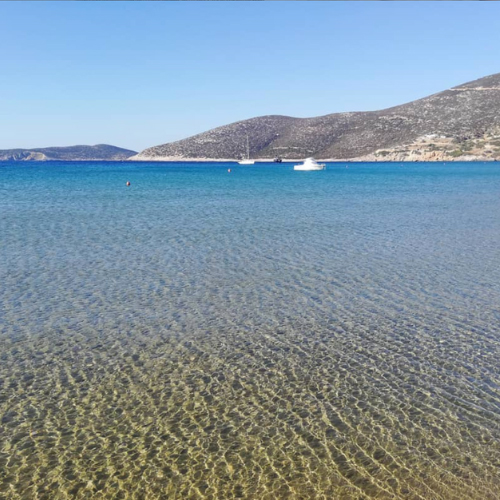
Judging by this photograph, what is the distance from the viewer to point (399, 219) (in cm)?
3000

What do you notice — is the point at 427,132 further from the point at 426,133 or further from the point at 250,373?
the point at 250,373

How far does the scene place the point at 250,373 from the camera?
902cm

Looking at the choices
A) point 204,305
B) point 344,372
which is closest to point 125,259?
point 204,305

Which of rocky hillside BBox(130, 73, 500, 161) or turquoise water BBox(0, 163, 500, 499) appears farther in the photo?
rocky hillside BBox(130, 73, 500, 161)

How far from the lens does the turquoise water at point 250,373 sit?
6.29 m

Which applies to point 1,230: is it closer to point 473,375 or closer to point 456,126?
point 473,375

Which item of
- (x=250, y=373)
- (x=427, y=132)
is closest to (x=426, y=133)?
(x=427, y=132)

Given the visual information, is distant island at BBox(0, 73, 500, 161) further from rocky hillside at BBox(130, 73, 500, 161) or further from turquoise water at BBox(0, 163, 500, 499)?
turquoise water at BBox(0, 163, 500, 499)

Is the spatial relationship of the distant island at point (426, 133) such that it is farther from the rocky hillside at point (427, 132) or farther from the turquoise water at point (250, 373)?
the turquoise water at point (250, 373)

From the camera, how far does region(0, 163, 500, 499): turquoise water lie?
6293 millimetres

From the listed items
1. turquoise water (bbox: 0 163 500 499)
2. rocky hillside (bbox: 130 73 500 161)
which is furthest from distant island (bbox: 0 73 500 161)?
turquoise water (bbox: 0 163 500 499)

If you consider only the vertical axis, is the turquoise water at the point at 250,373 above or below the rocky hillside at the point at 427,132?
above

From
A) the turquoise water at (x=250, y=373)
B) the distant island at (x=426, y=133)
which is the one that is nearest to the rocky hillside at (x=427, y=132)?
the distant island at (x=426, y=133)

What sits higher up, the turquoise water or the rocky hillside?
the turquoise water
